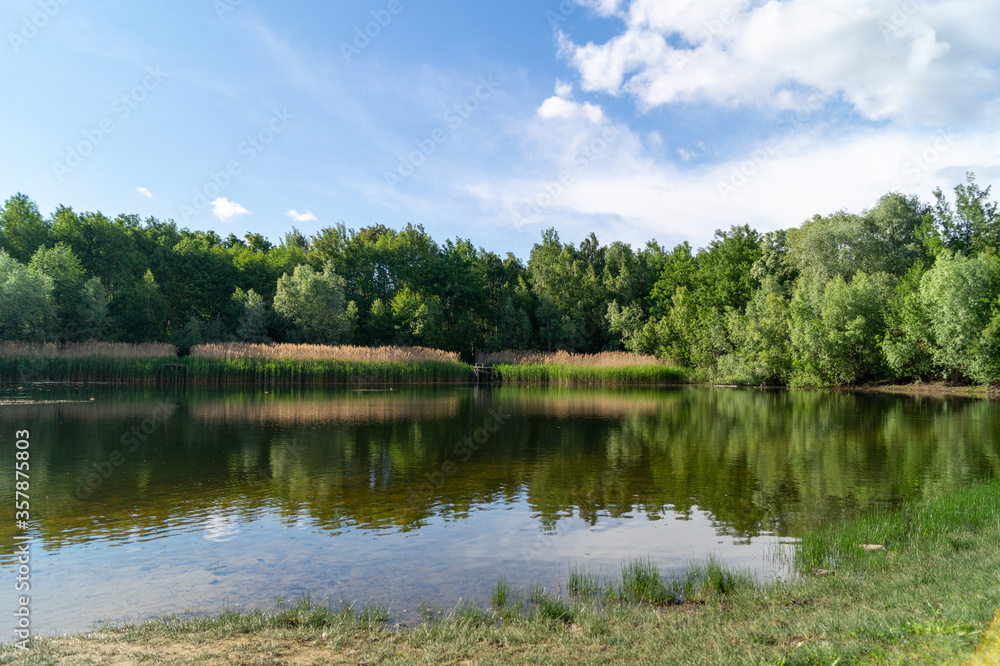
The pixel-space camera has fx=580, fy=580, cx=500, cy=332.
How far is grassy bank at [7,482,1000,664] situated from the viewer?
437 cm

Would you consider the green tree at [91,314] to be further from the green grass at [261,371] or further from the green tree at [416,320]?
the green tree at [416,320]

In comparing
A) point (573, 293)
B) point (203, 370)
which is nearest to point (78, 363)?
point (203, 370)

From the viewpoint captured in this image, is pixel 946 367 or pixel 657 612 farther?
pixel 946 367

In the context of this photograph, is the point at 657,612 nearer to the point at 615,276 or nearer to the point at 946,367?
the point at 946,367

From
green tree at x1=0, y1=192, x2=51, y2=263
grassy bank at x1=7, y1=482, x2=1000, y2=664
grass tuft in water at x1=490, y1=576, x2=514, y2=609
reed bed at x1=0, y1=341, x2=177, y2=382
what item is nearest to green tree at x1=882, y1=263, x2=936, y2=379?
grassy bank at x1=7, y1=482, x2=1000, y2=664

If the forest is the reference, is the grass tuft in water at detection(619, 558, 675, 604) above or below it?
below

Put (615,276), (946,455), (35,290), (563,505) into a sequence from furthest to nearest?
(615,276) → (35,290) → (946,455) → (563,505)

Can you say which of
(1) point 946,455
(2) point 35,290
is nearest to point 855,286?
(1) point 946,455

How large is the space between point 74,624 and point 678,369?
5442 cm

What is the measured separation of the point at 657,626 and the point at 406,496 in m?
6.49

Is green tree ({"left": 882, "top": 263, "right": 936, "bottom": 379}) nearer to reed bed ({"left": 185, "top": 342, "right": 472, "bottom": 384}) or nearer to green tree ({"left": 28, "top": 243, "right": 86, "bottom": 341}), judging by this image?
reed bed ({"left": 185, "top": 342, "right": 472, "bottom": 384})

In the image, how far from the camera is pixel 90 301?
46.1 meters

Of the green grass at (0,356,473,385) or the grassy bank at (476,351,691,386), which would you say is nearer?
the green grass at (0,356,473,385)

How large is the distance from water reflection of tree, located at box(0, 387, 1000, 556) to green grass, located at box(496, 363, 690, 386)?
2306 cm
